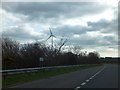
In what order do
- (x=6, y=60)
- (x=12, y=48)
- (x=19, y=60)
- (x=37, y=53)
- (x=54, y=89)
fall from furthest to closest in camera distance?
(x=12, y=48) < (x=37, y=53) < (x=19, y=60) < (x=6, y=60) < (x=54, y=89)

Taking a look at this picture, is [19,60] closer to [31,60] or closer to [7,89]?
[31,60]

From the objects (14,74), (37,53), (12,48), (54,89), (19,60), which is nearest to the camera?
(54,89)

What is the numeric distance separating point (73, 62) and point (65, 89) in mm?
72076

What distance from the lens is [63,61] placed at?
80.9 meters

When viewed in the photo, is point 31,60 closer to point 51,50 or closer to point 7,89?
point 51,50

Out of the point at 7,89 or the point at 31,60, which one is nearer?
the point at 7,89

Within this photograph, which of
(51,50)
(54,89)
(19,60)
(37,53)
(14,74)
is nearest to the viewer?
(54,89)

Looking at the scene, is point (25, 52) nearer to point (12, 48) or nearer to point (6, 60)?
point (12, 48)

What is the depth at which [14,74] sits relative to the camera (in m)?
31.3

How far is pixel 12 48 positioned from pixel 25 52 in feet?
18.6

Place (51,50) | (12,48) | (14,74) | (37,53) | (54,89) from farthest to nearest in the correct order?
1. (51,50)
2. (12,48)
3. (37,53)
4. (14,74)
5. (54,89)

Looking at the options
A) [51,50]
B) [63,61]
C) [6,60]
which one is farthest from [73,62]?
[6,60]

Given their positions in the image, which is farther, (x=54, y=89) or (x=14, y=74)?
(x=14, y=74)

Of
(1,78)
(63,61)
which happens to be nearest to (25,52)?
(63,61)
